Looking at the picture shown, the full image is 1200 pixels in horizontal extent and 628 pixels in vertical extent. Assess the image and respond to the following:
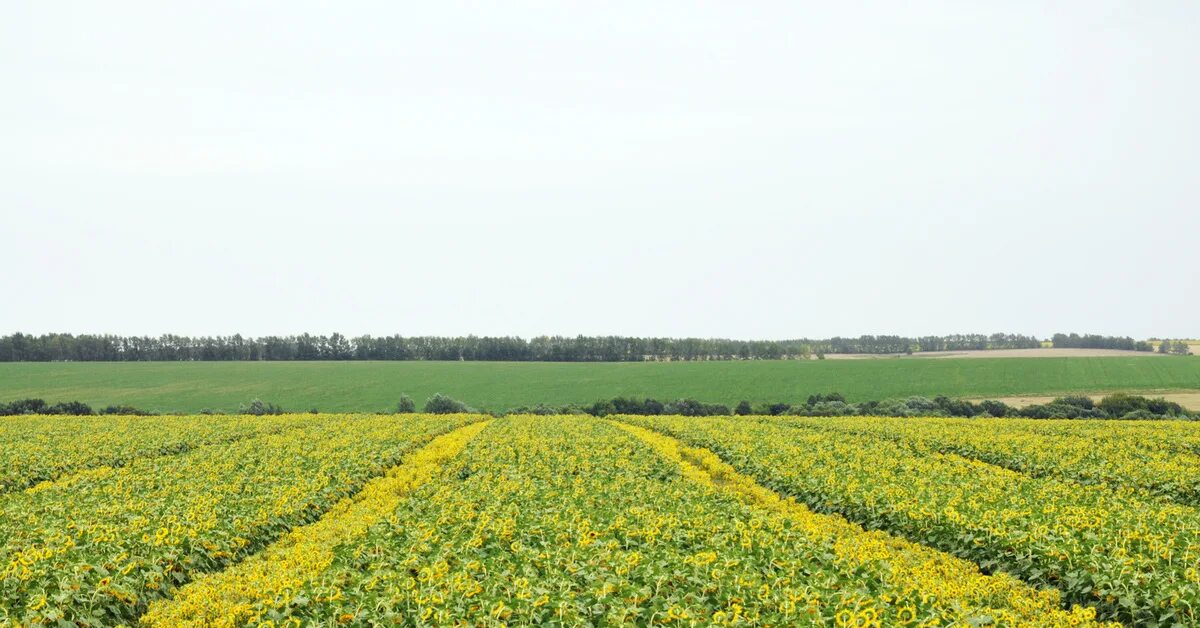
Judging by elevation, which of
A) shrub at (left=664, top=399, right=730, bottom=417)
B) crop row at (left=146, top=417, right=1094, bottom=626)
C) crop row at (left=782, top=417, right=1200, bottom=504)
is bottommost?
shrub at (left=664, top=399, right=730, bottom=417)

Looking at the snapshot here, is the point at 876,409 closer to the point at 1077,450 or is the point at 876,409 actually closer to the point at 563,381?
the point at 1077,450

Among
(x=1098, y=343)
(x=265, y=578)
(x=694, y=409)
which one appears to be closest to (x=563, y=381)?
(x=694, y=409)

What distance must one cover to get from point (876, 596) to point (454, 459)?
61.2 ft

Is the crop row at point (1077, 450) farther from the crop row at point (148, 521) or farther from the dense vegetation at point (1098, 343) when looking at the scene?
the dense vegetation at point (1098, 343)

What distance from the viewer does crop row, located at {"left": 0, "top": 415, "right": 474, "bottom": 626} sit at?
951 cm

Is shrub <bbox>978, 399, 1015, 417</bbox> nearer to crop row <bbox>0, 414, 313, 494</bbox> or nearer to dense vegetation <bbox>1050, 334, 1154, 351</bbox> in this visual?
crop row <bbox>0, 414, 313, 494</bbox>

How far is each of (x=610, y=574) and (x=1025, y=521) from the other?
928 cm

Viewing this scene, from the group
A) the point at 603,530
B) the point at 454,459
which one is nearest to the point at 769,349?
the point at 454,459

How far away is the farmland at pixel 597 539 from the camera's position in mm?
8312

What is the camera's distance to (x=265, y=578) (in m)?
9.41

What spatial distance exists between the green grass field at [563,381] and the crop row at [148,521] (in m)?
51.9

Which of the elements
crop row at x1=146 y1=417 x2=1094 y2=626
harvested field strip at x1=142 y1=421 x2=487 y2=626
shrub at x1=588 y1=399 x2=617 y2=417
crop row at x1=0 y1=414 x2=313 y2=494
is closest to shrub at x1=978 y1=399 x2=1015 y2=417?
shrub at x1=588 y1=399 x2=617 y2=417

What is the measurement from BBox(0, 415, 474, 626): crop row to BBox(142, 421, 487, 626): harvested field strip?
0.58 meters

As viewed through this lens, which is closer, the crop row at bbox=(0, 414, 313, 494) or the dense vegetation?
the crop row at bbox=(0, 414, 313, 494)
